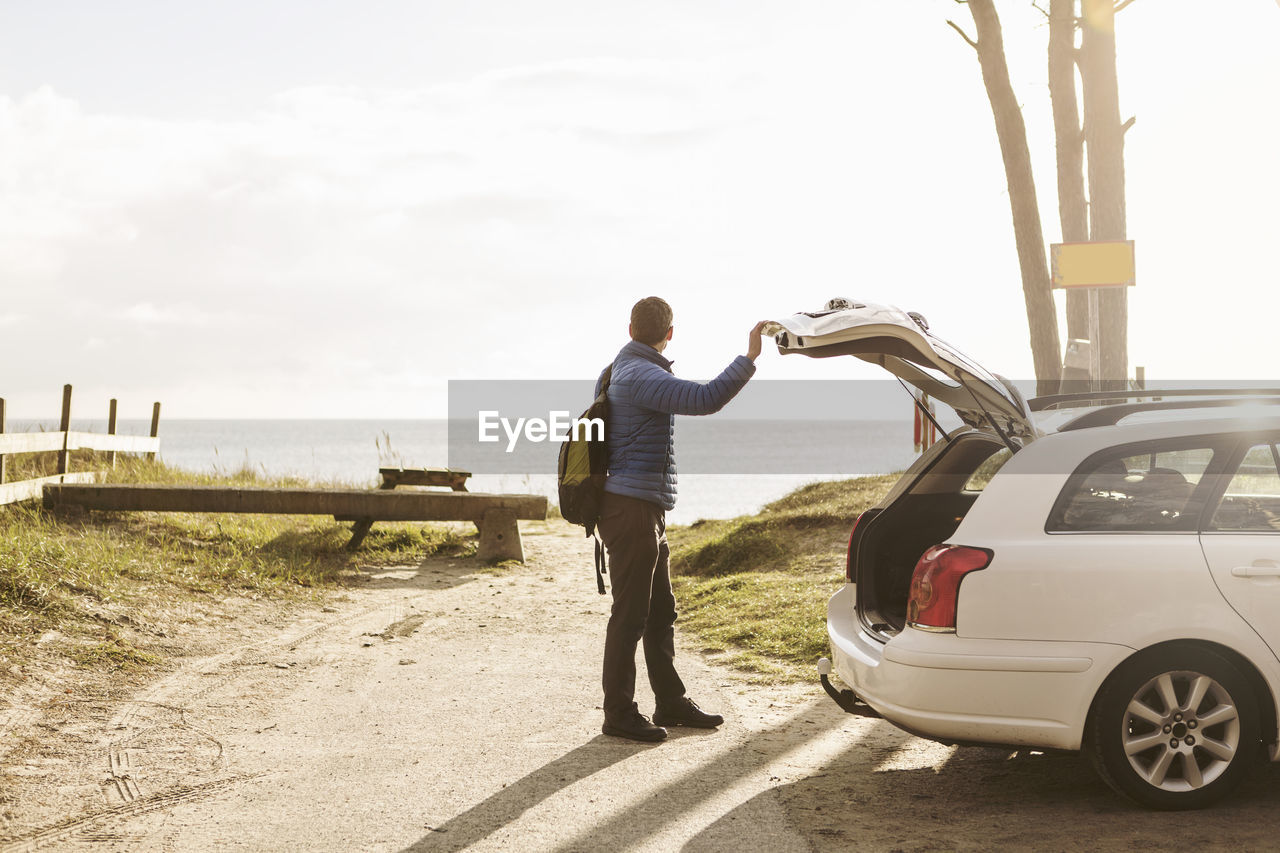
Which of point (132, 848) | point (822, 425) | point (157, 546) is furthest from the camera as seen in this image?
point (822, 425)

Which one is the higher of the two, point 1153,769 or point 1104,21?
point 1104,21

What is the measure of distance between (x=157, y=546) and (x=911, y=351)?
9623 millimetres

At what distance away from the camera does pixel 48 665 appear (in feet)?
24.7

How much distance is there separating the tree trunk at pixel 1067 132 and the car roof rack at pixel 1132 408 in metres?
8.15

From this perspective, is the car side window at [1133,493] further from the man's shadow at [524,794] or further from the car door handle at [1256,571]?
the man's shadow at [524,794]

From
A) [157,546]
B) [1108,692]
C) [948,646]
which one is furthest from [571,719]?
[157,546]

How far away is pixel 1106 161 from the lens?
12492 mm

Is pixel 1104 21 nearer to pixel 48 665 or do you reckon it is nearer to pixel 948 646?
pixel 948 646

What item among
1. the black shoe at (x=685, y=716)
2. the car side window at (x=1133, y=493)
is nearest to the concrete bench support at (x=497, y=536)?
the black shoe at (x=685, y=716)

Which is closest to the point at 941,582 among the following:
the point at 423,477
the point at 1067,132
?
the point at 1067,132

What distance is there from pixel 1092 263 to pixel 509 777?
294 inches

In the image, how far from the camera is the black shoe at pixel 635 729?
20.5 feet

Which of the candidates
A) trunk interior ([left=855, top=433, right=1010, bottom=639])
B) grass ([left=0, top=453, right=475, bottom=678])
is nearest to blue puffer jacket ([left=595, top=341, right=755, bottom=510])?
trunk interior ([left=855, top=433, right=1010, bottom=639])

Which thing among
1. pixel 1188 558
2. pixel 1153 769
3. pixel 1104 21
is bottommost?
pixel 1153 769
